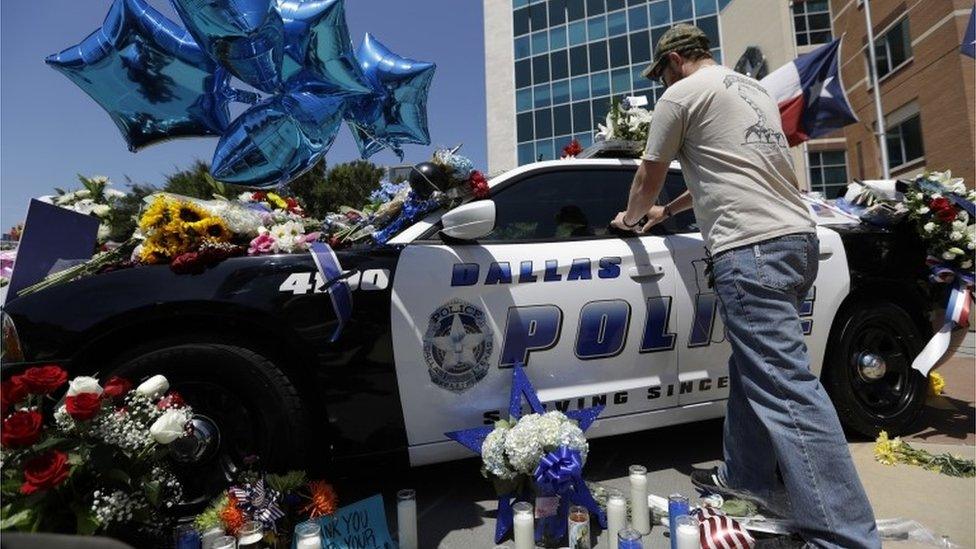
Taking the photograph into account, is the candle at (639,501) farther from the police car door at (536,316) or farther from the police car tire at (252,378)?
the police car tire at (252,378)

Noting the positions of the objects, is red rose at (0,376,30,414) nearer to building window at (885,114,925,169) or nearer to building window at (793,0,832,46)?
building window at (885,114,925,169)

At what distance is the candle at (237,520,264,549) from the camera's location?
161 cm

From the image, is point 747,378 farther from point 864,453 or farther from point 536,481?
point 864,453

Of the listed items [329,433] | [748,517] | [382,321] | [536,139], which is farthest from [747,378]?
[536,139]

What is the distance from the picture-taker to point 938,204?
2.79 meters

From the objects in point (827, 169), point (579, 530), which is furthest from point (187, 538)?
point (827, 169)

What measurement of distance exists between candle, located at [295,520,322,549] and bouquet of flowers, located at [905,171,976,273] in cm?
337

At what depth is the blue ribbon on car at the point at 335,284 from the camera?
6.26 feet

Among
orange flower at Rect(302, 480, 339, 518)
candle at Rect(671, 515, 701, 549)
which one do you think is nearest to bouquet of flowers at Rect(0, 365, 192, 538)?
orange flower at Rect(302, 480, 339, 518)

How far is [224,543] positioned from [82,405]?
59 centimetres

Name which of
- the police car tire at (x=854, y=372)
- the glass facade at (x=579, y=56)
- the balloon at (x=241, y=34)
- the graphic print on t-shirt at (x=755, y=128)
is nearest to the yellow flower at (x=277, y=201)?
the balloon at (x=241, y=34)

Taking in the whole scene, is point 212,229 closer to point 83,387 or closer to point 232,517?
point 83,387

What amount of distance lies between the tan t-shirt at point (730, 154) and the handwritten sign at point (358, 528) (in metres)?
1.57

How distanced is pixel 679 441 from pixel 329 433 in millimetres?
1954
